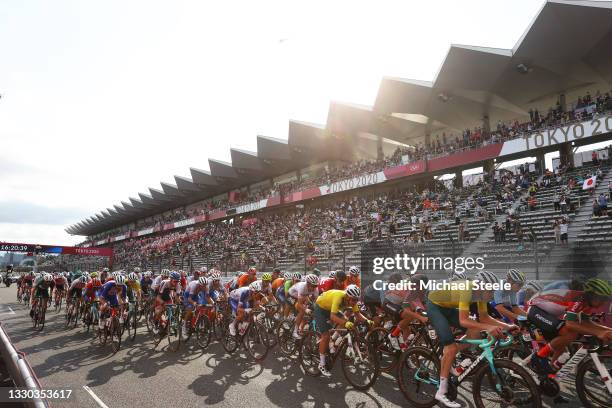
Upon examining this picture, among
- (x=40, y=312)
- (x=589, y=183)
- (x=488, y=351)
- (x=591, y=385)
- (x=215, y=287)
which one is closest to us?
(x=488, y=351)

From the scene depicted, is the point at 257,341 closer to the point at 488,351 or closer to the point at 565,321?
the point at 488,351

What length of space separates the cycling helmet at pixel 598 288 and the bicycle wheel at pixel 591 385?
723 millimetres

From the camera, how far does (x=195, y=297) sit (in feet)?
28.1

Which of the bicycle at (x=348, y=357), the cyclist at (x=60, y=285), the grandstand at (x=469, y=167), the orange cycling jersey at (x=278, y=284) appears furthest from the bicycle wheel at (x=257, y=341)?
the cyclist at (x=60, y=285)

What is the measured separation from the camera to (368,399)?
5133mm

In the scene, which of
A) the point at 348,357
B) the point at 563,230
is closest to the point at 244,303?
the point at 348,357

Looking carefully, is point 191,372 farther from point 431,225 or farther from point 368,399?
point 431,225

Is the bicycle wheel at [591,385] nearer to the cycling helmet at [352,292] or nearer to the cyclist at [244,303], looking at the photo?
the cycling helmet at [352,292]

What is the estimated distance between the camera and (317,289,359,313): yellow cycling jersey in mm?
5832

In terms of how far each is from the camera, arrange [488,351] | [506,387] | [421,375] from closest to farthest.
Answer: [506,387] → [488,351] → [421,375]

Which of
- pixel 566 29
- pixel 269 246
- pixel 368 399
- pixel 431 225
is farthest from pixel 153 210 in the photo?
pixel 368 399

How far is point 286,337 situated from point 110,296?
4.63m

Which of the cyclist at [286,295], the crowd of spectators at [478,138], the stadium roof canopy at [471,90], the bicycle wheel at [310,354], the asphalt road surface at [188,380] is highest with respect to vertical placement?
the stadium roof canopy at [471,90]

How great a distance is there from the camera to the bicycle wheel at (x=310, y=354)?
6348 mm
